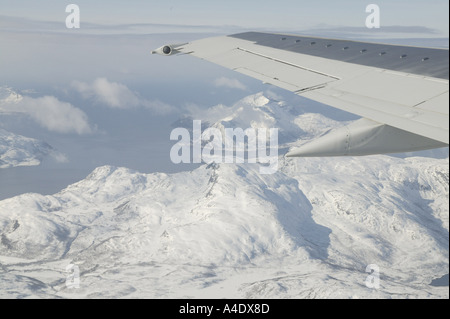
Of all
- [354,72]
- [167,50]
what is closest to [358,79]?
[354,72]

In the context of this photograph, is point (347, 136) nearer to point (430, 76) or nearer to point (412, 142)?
point (412, 142)

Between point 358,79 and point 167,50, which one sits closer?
point 358,79

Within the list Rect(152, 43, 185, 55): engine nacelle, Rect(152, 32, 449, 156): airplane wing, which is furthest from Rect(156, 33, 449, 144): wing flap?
Rect(152, 43, 185, 55): engine nacelle

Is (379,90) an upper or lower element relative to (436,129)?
upper

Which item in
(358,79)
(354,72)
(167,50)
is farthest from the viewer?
(167,50)

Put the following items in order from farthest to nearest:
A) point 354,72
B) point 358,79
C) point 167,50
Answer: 1. point 167,50
2. point 354,72
3. point 358,79

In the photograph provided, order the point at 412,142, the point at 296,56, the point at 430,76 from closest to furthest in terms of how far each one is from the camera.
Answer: the point at 412,142 < the point at 430,76 < the point at 296,56

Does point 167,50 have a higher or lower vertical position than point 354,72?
higher

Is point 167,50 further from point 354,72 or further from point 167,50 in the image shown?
point 354,72

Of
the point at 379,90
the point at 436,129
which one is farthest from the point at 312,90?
the point at 436,129
